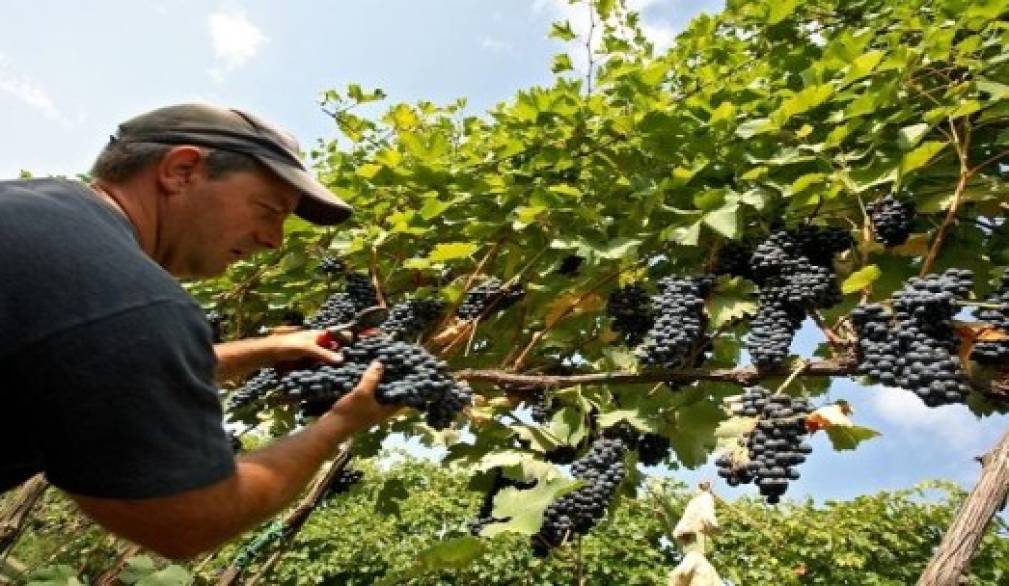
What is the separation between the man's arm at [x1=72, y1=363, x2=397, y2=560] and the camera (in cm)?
126

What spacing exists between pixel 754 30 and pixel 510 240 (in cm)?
151

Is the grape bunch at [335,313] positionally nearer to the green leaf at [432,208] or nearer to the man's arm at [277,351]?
the green leaf at [432,208]

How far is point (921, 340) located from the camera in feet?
6.95

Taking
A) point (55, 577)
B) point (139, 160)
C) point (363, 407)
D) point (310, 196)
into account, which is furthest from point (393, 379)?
point (55, 577)

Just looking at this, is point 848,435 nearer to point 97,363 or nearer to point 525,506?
point 525,506

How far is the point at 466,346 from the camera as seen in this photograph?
3.44m

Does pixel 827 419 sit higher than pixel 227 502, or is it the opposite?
pixel 827 419

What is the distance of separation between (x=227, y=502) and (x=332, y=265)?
2281 mm

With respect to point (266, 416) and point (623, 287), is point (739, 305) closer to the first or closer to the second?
point (623, 287)

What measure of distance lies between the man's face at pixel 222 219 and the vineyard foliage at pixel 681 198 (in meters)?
1.16

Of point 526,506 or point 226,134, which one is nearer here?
point 226,134

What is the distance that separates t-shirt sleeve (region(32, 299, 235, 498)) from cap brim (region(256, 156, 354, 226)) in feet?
1.97

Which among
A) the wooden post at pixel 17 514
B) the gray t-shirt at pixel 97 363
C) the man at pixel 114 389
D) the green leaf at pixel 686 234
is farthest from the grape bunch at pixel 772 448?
the wooden post at pixel 17 514

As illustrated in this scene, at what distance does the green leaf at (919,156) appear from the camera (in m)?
2.38
